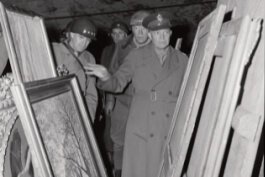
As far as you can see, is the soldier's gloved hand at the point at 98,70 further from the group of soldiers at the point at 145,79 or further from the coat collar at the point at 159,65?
the coat collar at the point at 159,65

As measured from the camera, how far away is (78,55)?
3.81 m

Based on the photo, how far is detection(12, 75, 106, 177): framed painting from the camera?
186 centimetres

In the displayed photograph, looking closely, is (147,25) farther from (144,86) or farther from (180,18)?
(180,18)

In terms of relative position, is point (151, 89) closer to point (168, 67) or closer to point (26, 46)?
point (168, 67)

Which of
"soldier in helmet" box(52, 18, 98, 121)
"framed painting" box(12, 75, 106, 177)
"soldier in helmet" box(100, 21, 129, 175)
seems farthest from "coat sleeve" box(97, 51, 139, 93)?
"soldier in helmet" box(100, 21, 129, 175)

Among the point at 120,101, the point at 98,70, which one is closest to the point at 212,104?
the point at 98,70

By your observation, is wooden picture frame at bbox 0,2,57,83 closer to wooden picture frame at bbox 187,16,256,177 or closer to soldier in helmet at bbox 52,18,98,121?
soldier in helmet at bbox 52,18,98,121

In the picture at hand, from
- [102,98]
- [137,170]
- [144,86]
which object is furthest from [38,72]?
[102,98]

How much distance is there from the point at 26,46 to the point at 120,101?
250 cm

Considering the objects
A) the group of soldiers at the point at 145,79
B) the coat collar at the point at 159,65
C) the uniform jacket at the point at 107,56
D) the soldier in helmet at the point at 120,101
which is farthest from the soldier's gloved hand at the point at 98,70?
the uniform jacket at the point at 107,56

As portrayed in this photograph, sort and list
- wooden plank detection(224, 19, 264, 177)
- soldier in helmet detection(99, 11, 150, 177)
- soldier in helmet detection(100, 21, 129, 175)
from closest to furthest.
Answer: wooden plank detection(224, 19, 264, 177)
soldier in helmet detection(99, 11, 150, 177)
soldier in helmet detection(100, 21, 129, 175)

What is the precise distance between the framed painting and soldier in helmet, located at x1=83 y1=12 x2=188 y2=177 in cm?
84

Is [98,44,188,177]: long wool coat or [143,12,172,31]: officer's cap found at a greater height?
[143,12,172,31]: officer's cap

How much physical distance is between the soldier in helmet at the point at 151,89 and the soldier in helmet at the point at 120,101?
106cm
